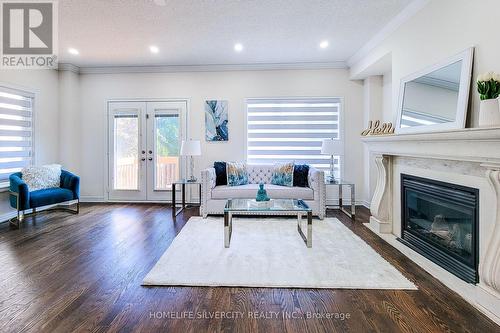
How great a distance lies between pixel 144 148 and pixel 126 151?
1.34 ft

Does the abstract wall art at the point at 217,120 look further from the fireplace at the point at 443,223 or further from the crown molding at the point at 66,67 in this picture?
the fireplace at the point at 443,223

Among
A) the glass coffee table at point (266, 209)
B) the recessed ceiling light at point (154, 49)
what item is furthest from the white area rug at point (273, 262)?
the recessed ceiling light at point (154, 49)

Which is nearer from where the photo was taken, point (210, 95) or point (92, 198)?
point (210, 95)

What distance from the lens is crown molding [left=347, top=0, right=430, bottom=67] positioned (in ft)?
10.2

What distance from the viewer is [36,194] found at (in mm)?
4180

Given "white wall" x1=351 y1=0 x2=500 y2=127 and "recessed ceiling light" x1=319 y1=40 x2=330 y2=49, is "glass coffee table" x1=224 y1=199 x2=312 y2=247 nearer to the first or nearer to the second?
"white wall" x1=351 y1=0 x2=500 y2=127

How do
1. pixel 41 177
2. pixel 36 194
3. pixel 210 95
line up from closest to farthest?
1. pixel 36 194
2. pixel 41 177
3. pixel 210 95

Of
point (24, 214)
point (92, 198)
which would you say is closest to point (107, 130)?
point (92, 198)

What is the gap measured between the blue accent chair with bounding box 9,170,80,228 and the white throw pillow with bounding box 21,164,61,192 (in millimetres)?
72

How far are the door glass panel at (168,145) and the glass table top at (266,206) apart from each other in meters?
2.50

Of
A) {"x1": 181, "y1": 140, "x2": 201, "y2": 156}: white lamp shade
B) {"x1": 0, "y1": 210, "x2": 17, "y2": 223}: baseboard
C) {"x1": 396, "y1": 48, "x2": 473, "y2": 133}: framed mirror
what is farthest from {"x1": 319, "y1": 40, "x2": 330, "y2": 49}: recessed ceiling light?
{"x1": 0, "y1": 210, "x2": 17, "y2": 223}: baseboard

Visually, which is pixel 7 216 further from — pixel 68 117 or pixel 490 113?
pixel 490 113

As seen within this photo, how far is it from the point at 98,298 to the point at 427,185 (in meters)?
3.24

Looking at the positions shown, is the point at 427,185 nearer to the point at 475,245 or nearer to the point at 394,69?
the point at 475,245
